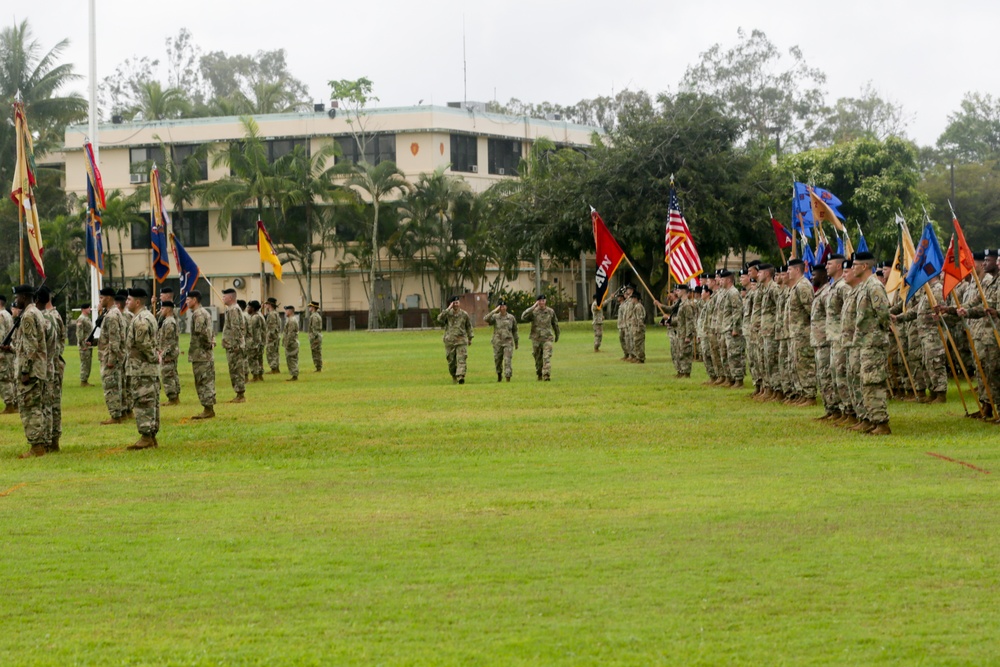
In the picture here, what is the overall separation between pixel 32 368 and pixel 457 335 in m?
12.5

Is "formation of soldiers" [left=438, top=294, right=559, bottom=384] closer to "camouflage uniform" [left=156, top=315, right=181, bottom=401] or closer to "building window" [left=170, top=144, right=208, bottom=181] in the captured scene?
"camouflage uniform" [left=156, top=315, right=181, bottom=401]

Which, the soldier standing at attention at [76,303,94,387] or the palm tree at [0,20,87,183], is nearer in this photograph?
the soldier standing at attention at [76,303,94,387]

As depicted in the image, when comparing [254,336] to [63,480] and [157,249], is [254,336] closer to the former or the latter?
[157,249]

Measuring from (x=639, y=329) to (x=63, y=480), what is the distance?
20826 mm

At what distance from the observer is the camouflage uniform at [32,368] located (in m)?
14.6

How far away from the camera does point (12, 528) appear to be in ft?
32.7

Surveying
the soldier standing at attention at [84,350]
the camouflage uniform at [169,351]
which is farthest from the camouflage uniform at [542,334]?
the soldier standing at attention at [84,350]

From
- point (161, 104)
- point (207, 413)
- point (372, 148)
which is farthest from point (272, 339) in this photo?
point (161, 104)

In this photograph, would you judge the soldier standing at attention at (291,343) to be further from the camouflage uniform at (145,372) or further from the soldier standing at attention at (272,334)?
the camouflage uniform at (145,372)

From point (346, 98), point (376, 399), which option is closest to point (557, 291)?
point (346, 98)

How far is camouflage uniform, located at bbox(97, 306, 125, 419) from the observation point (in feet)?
59.2

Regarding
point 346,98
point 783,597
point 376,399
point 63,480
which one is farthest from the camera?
point 346,98

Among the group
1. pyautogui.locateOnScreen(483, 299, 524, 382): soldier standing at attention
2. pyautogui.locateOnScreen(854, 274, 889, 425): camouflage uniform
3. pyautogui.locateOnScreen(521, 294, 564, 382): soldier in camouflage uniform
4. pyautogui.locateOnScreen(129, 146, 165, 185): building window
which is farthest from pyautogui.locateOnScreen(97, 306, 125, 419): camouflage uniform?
pyautogui.locateOnScreen(129, 146, 165, 185): building window

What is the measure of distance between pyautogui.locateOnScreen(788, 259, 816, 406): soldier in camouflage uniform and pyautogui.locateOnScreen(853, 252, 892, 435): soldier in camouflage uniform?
2.77 m
